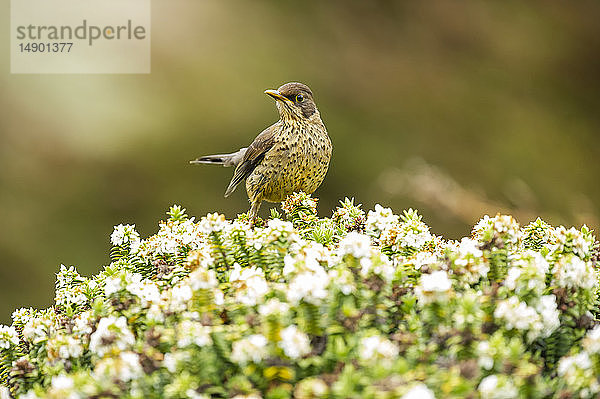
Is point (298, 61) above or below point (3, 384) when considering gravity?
above

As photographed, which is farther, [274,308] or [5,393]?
[5,393]

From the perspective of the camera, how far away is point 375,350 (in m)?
1.27

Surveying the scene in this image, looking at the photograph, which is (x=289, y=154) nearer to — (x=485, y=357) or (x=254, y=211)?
(x=254, y=211)

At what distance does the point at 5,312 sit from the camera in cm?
475

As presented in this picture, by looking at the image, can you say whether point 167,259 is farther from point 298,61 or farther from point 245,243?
point 298,61

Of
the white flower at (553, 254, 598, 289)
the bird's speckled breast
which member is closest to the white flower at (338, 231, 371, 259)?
the white flower at (553, 254, 598, 289)

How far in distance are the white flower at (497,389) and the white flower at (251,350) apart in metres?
0.43

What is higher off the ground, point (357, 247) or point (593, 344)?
point (357, 247)

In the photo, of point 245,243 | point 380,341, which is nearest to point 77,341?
point 245,243

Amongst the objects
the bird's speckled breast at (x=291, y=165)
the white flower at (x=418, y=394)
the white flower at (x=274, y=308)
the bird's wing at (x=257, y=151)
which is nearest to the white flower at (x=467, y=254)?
the white flower at (x=274, y=308)

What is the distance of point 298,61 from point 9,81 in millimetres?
2636

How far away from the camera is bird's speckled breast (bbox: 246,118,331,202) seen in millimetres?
3053

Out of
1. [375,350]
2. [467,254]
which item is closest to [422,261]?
[467,254]

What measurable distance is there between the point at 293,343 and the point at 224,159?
2.60m
